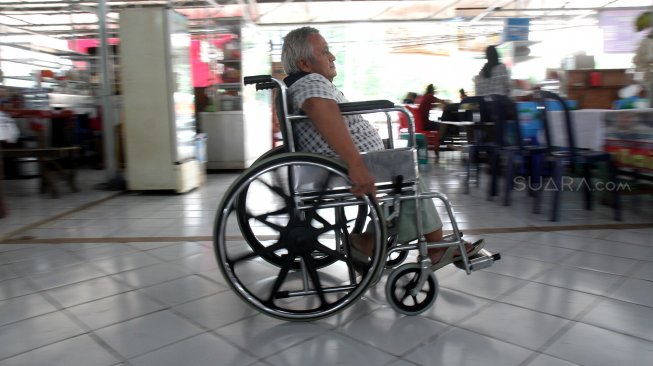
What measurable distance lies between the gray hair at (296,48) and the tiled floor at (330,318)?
961mm

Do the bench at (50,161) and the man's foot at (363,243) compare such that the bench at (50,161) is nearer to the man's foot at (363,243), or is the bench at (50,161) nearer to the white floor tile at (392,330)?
the man's foot at (363,243)

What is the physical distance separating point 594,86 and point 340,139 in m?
4.22

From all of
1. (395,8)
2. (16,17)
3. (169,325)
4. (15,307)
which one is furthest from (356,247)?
(16,17)

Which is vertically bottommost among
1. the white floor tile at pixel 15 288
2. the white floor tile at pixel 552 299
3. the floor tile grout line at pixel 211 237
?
the white floor tile at pixel 552 299

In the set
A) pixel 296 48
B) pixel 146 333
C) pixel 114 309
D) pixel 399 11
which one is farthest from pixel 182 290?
pixel 399 11

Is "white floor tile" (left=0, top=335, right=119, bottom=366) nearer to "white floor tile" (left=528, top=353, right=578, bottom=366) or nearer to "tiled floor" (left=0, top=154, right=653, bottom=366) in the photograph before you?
"tiled floor" (left=0, top=154, right=653, bottom=366)

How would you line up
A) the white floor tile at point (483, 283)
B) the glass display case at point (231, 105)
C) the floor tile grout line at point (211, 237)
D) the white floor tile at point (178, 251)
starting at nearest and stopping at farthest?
1. the white floor tile at point (483, 283)
2. the white floor tile at point (178, 251)
3. the floor tile grout line at point (211, 237)
4. the glass display case at point (231, 105)

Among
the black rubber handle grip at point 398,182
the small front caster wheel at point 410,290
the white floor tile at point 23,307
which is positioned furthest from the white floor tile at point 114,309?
the black rubber handle grip at point 398,182

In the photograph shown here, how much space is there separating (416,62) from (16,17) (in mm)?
9338

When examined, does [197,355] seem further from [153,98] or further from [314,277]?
[153,98]

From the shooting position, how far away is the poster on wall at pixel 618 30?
7703mm

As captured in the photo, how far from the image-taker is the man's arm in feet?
5.10

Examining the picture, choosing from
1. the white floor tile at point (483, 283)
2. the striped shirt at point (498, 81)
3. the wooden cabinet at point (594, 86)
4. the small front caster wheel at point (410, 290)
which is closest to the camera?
the small front caster wheel at point (410, 290)

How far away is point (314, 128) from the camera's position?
1.73 metres
